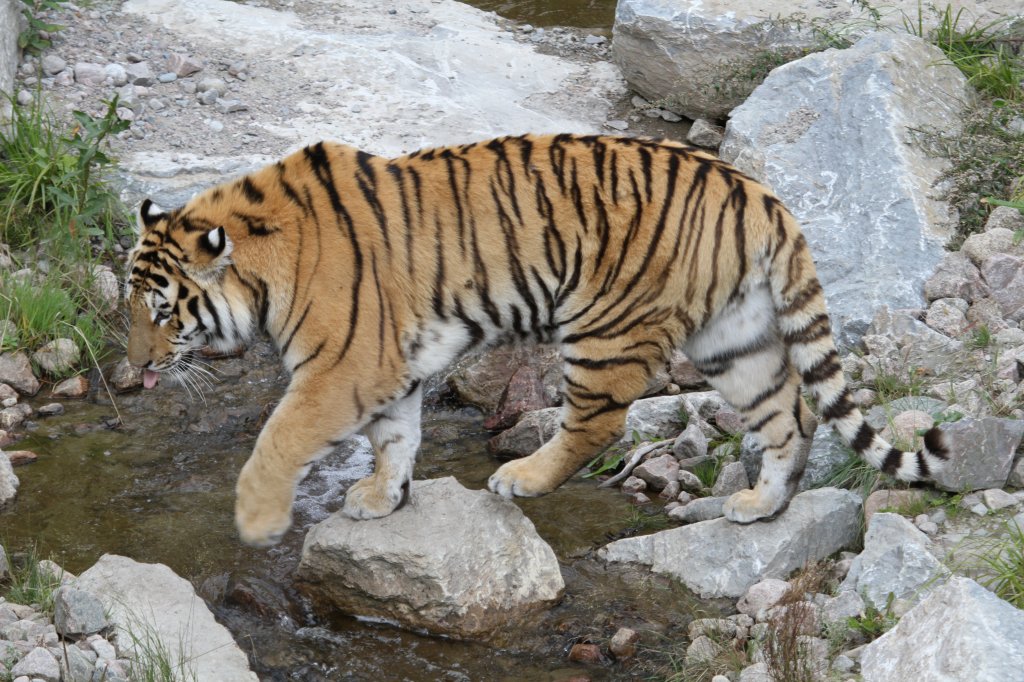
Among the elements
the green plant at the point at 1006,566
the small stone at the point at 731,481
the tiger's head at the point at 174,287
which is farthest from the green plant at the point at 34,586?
the green plant at the point at 1006,566

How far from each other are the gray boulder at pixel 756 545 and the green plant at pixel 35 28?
223 inches

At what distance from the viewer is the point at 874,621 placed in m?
4.04

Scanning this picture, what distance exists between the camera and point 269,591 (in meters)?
4.89

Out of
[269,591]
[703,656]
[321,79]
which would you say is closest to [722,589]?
[703,656]

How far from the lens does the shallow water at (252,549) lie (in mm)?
4555

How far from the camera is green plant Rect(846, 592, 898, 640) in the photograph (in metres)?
4.02

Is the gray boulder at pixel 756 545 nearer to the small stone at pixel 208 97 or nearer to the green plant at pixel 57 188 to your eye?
the green plant at pixel 57 188

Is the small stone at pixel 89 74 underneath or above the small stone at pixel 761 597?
above

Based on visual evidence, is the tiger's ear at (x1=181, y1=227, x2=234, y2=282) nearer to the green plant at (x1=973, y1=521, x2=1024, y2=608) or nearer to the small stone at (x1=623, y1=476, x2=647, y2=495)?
the small stone at (x1=623, y1=476, x2=647, y2=495)

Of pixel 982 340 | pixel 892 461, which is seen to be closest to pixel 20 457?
pixel 892 461

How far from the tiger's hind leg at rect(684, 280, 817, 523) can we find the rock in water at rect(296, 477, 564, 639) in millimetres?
855

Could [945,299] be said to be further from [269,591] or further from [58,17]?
[58,17]

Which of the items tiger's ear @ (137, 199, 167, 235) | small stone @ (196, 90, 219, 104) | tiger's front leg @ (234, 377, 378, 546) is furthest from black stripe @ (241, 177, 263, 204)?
small stone @ (196, 90, 219, 104)

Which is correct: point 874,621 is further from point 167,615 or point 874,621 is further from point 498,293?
point 167,615
